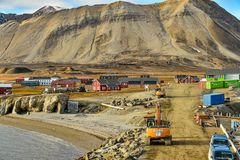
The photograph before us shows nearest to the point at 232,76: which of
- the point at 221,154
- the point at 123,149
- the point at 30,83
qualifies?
the point at 30,83

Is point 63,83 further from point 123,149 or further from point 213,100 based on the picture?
point 123,149

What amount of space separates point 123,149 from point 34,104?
46.3 metres

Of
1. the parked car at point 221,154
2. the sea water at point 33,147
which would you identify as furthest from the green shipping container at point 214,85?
the parked car at point 221,154

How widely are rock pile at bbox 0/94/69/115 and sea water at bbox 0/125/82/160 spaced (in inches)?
610

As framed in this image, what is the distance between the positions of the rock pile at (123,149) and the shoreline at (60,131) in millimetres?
5900

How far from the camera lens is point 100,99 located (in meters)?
84.2

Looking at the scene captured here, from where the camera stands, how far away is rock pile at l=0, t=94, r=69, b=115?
7762 centimetres

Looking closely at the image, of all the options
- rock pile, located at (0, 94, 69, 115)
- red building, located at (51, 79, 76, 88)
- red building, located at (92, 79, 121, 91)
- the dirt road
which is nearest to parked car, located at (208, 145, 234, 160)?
the dirt road

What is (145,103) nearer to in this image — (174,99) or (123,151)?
(174,99)

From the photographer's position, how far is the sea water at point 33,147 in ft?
147

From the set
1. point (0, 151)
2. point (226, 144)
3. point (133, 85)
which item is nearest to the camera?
point (226, 144)

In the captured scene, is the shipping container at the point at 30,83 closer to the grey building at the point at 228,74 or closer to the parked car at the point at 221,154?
the grey building at the point at 228,74

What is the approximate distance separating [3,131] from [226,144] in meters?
40.4

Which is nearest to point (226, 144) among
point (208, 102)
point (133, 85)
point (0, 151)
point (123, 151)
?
point (123, 151)
